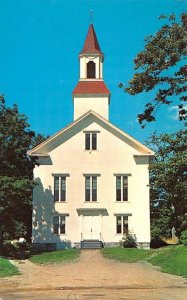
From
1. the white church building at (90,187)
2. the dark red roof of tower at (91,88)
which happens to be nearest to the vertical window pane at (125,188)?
the white church building at (90,187)

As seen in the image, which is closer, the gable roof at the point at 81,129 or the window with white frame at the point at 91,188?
the window with white frame at the point at 91,188

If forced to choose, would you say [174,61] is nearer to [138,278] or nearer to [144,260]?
[138,278]

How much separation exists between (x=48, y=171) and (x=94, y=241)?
6.88m

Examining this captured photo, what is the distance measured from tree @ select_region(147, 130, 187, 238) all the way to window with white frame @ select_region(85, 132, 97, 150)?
5.32m

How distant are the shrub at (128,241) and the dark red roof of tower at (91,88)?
13.8 m

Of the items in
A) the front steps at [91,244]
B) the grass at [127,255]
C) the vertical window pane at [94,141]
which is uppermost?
the vertical window pane at [94,141]

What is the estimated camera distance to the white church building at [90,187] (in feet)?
131

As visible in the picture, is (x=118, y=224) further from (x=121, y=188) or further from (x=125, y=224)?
(x=121, y=188)

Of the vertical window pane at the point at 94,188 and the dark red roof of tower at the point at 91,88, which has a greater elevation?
the dark red roof of tower at the point at 91,88

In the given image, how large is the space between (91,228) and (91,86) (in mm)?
14108

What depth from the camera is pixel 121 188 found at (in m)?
40.4

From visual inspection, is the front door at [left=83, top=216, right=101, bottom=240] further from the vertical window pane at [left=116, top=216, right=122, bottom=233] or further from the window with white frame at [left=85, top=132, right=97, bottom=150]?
the window with white frame at [left=85, top=132, right=97, bottom=150]

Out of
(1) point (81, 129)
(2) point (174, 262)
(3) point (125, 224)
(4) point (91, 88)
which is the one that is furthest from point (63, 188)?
(2) point (174, 262)

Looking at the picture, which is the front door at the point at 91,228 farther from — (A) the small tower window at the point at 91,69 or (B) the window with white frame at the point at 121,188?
(A) the small tower window at the point at 91,69
